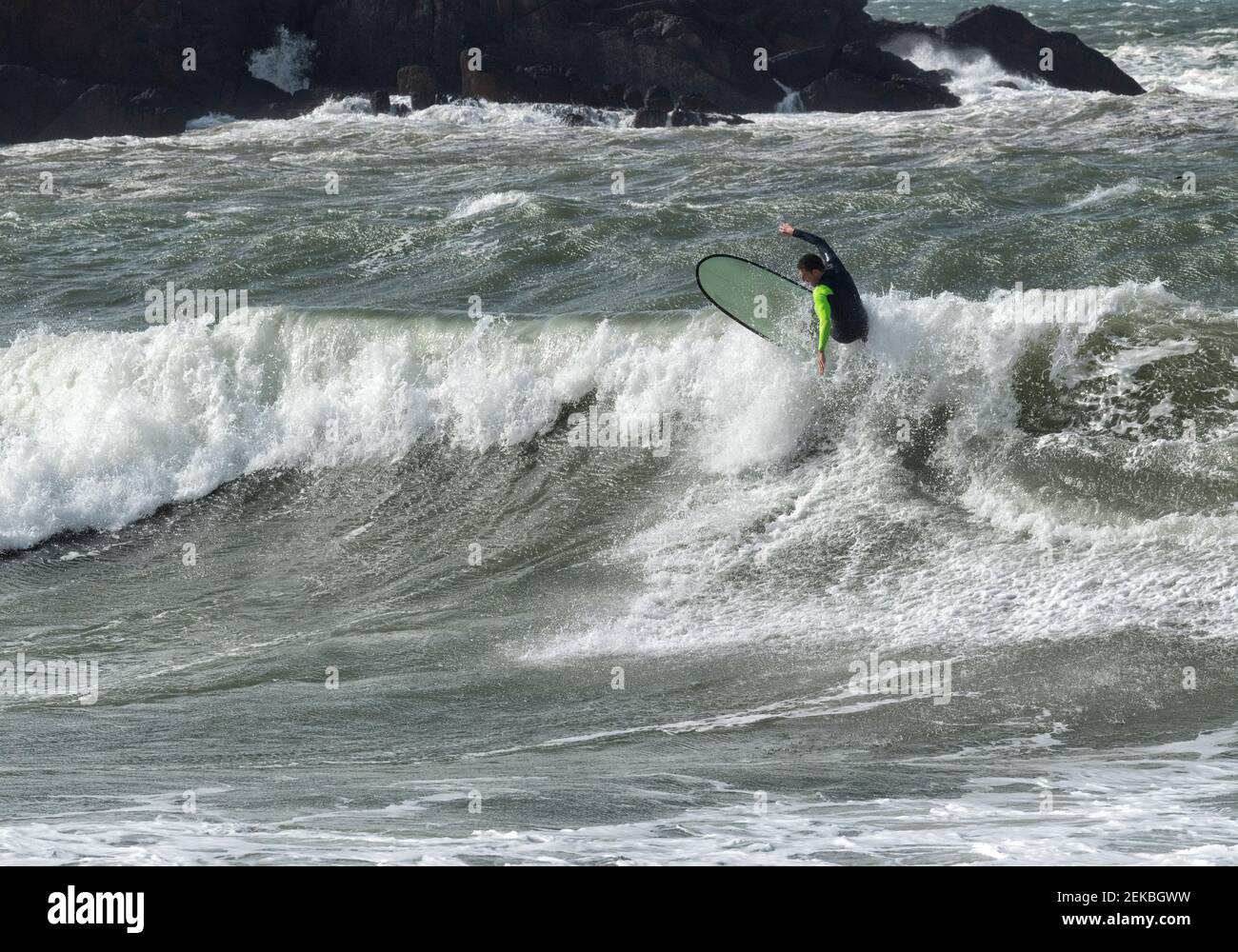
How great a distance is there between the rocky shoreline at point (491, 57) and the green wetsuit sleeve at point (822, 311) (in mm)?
22736

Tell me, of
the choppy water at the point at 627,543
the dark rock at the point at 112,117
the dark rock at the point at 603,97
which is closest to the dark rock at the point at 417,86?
the dark rock at the point at 603,97

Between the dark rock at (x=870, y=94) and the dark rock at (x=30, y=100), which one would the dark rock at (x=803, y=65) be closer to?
the dark rock at (x=870, y=94)

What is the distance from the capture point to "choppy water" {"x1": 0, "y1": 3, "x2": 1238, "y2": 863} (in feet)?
22.2

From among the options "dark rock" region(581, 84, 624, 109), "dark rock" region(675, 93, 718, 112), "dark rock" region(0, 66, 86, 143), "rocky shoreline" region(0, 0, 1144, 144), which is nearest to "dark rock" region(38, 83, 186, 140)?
"rocky shoreline" region(0, 0, 1144, 144)

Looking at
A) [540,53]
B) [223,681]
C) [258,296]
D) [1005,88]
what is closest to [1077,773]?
[223,681]

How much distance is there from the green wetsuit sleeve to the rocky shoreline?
74.6ft

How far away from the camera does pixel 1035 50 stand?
117ft

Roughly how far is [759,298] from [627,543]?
2358mm

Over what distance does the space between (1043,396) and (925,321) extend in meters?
1.15

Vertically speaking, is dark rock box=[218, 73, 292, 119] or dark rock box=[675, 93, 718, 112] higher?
dark rock box=[218, 73, 292, 119]

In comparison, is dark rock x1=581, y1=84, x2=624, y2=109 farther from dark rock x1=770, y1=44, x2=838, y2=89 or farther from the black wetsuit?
the black wetsuit

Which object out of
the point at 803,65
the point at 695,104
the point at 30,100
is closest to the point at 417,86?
the point at 695,104

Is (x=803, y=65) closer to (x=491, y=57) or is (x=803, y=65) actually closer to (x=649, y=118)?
(x=649, y=118)

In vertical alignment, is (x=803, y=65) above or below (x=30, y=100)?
above
